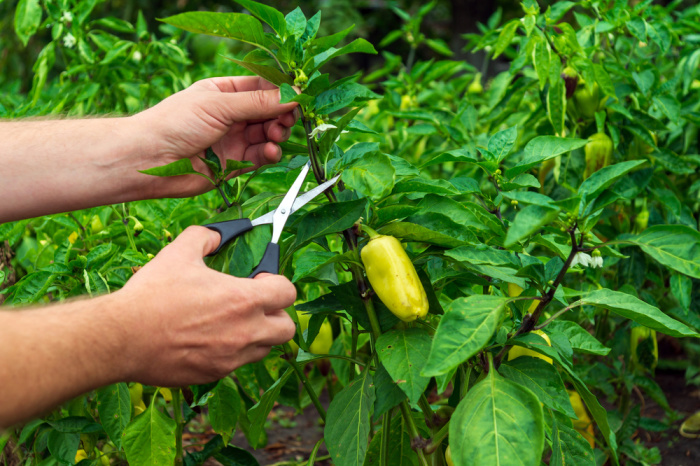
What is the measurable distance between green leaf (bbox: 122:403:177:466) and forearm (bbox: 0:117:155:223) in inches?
17.6

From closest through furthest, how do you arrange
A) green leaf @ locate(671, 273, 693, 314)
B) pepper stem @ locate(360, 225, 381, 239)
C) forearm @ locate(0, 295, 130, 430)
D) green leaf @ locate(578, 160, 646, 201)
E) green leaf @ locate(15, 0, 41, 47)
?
forearm @ locate(0, 295, 130, 430) → green leaf @ locate(578, 160, 646, 201) → pepper stem @ locate(360, 225, 381, 239) → green leaf @ locate(671, 273, 693, 314) → green leaf @ locate(15, 0, 41, 47)

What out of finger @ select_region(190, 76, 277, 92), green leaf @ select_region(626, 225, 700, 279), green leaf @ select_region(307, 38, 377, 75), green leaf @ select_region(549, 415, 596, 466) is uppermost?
green leaf @ select_region(307, 38, 377, 75)

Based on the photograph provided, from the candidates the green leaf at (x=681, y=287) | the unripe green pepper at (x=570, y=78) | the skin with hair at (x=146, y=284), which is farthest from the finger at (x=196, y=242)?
the green leaf at (x=681, y=287)

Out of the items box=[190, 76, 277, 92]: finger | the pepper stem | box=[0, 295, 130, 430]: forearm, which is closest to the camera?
box=[0, 295, 130, 430]: forearm

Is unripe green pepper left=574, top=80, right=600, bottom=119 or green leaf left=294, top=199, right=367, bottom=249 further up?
green leaf left=294, top=199, right=367, bottom=249

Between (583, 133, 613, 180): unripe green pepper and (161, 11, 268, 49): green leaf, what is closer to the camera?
(161, 11, 268, 49): green leaf

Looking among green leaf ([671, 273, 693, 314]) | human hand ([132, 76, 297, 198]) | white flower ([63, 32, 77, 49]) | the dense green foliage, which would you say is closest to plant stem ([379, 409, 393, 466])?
the dense green foliage

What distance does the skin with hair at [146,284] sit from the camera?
2.74 feet

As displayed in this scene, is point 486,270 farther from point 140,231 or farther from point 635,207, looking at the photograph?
point 635,207

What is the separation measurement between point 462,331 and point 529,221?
170 millimetres

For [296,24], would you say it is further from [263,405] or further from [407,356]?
[263,405]

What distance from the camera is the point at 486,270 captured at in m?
1.01

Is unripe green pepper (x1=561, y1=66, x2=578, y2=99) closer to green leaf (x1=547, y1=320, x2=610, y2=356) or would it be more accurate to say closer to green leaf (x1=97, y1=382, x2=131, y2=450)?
green leaf (x1=547, y1=320, x2=610, y2=356)

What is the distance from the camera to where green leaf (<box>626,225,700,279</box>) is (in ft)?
2.90
